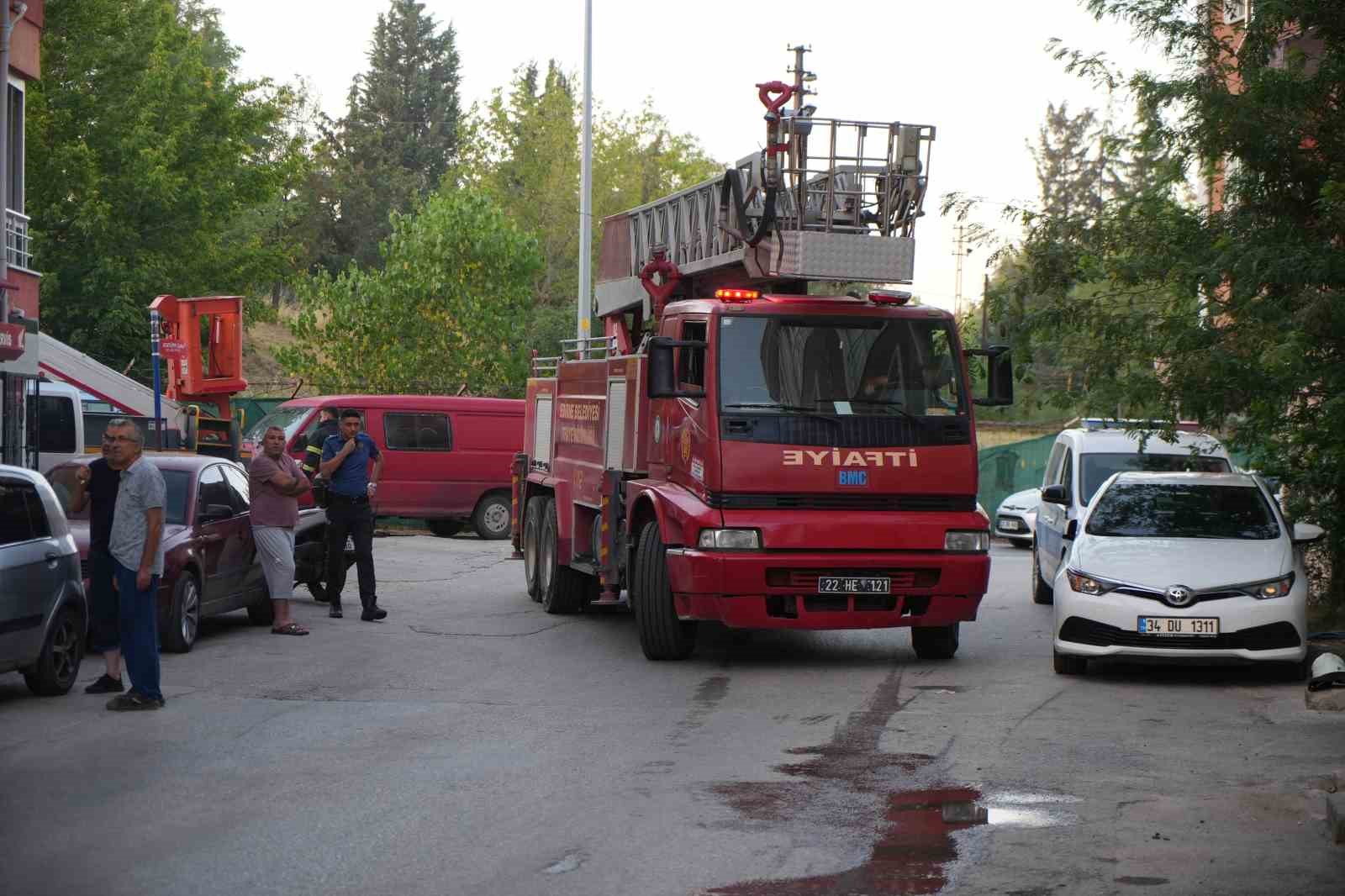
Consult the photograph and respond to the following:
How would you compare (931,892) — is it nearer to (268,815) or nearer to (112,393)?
(268,815)

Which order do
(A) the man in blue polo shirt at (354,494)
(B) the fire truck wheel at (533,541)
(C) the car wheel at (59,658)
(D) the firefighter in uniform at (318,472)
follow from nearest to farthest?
(C) the car wheel at (59,658) → (A) the man in blue polo shirt at (354,494) → (D) the firefighter in uniform at (318,472) → (B) the fire truck wheel at (533,541)

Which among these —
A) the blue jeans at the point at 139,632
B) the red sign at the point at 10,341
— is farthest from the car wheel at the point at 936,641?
the red sign at the point at 10,341

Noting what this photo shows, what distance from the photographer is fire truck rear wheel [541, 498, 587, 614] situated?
17234 millimetres

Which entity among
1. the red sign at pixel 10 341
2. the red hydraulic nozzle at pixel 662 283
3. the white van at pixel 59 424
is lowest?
the white van at pixel 59 424

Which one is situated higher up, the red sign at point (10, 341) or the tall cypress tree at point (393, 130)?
the tall cypress tree at point (393, 130)

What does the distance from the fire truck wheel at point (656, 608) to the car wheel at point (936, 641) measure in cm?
179

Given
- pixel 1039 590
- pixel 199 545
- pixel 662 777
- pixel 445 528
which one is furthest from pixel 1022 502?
pixel 662 777

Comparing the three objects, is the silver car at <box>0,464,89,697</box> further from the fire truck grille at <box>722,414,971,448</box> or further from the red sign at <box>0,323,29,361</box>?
the red sign at <box>0,323,29,361</box>

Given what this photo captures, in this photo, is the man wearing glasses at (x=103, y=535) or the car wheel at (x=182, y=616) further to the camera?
the car wheel at (x=182, y=616)

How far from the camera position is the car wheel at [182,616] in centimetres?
1361

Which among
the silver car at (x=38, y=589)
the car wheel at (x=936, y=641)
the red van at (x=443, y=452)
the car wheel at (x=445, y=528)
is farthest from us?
the car wheel at (x=445, y=528)

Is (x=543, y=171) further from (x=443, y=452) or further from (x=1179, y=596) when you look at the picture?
(x=1179, y=596)

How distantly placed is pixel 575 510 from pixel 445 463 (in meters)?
11.9

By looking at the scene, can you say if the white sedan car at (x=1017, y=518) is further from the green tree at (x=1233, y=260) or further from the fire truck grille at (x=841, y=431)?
the fire truck grille at (x=841, y=431)
